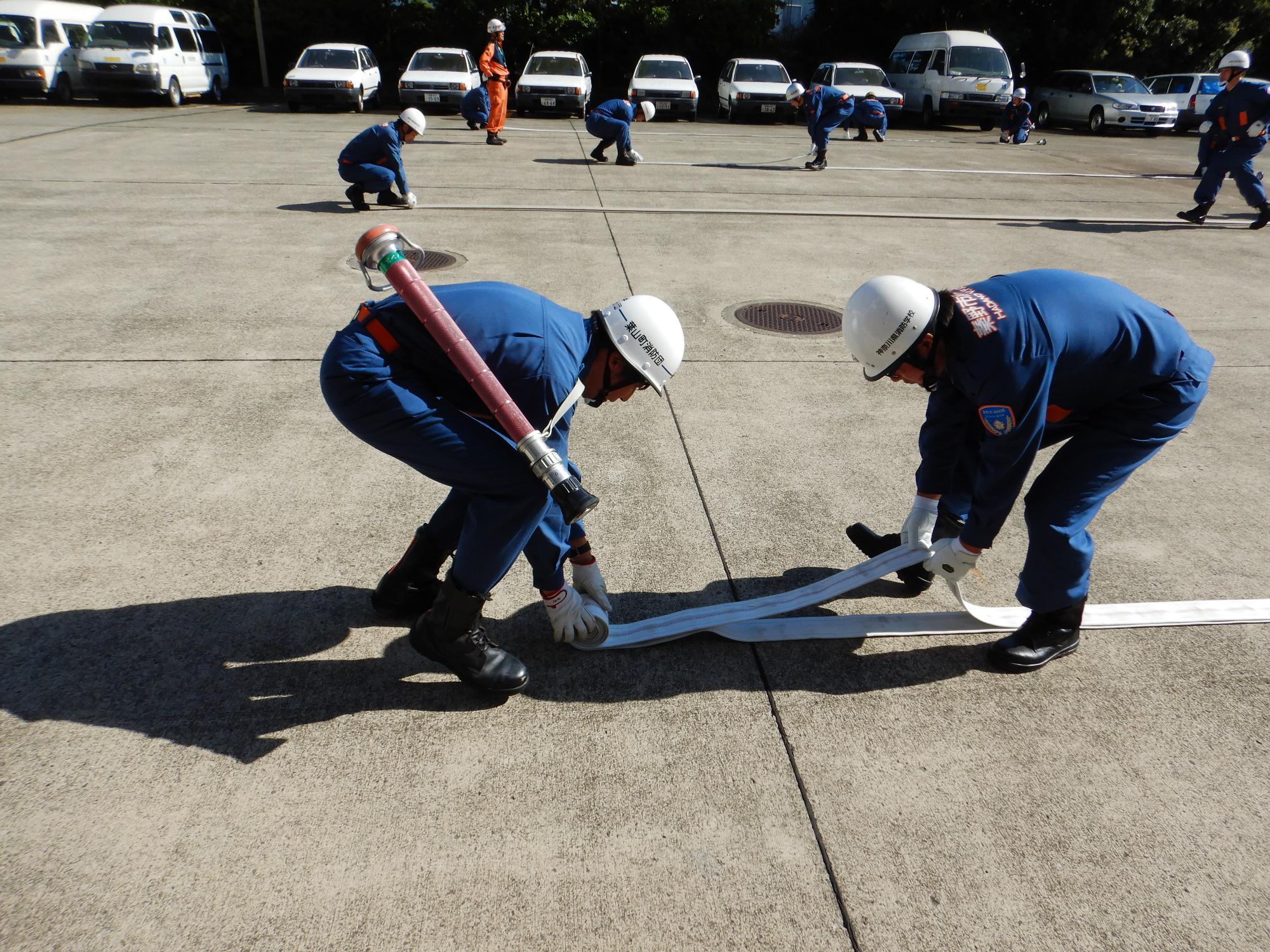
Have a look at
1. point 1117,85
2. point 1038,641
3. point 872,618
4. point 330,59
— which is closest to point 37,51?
point 330,59

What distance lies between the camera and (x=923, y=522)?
141 inches

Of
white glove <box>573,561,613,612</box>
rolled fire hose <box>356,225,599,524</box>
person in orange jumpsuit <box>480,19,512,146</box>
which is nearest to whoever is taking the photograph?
rolled fire hose <box>356,225,599,524</box>

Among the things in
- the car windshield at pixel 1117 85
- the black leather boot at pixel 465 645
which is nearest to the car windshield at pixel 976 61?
the car windshield at pixel 1117 85

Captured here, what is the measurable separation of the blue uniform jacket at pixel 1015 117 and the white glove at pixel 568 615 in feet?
63.7

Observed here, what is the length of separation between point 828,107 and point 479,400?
1247 centimetres

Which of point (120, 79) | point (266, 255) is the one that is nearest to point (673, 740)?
point (266, 255)

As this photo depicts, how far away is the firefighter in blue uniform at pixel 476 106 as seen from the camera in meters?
16.3

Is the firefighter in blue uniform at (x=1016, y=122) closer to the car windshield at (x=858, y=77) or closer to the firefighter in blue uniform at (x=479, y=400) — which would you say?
the car windshield at (x=858, y=77)

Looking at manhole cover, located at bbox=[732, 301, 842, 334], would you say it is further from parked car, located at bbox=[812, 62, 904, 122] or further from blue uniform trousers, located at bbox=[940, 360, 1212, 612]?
parked car, located at bbox=[812, 62, 904, 122]

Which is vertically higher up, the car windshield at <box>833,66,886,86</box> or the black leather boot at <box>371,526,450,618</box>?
the car windshield at <box>833,66,886,86</box>

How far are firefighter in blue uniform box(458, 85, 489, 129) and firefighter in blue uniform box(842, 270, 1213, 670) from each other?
14759 millimetres

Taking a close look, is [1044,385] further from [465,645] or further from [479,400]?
Result: [465,645]

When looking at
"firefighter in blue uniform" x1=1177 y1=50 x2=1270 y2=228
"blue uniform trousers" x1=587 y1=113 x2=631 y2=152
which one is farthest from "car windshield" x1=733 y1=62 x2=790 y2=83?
"firefighter in blue uniform" x1=1177 y1=50 x2=1270 y2=228

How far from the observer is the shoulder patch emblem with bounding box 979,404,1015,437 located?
2748mm
